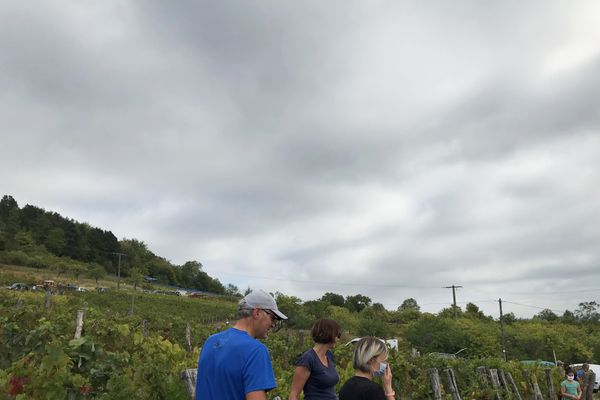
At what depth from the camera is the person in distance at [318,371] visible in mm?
3342

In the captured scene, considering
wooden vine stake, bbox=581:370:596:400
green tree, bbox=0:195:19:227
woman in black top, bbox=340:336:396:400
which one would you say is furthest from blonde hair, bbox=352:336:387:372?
green tree, bbox=0:195:19:227

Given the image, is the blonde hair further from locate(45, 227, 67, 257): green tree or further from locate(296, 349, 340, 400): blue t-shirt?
locate(45, 227, 67, 257): green tree

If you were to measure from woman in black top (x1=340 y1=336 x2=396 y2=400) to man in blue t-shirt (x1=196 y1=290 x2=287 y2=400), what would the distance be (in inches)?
29.4

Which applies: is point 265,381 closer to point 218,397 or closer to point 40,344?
point 218,397

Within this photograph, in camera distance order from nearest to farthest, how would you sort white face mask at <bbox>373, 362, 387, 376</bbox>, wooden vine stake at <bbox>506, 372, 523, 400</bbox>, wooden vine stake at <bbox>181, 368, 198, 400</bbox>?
white face mask at <bbox>373, 362, 387, 376</bbox> < wooden vine stake at <bbox>181, 368, 198, 400</bbox> < wooden vine stake at <bbox>506, 372, 523, 400</bbox>

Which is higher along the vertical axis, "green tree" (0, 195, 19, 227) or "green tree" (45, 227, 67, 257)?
"green tree" (0, 195, 19, 227)

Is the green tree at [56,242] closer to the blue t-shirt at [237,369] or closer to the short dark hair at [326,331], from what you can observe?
the short dark hair at [326,331]

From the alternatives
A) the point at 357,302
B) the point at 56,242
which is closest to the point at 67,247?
the point at 56,242

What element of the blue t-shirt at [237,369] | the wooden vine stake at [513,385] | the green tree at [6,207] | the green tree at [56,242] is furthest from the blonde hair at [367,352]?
the green tree at [6,207]

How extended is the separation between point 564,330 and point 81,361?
53.7 meters

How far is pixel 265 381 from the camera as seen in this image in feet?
6.73

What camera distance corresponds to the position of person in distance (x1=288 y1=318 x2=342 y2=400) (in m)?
3.34

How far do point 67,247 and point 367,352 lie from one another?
10246cm

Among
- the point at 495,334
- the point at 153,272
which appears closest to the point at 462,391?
the point at 495,334
